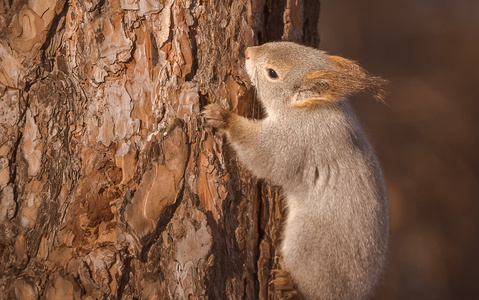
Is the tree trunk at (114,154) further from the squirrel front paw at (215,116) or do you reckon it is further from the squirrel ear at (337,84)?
the squirrel ear at (337,84)

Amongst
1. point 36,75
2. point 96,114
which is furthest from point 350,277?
point 36,75

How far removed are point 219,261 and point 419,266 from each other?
3.31 meters

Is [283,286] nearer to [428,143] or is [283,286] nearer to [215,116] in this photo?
[215,116]

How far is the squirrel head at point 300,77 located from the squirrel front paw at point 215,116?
287 mm

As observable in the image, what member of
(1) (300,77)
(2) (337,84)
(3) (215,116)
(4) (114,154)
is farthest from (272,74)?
(4) (114,154)

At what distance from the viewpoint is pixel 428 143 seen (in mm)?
4883

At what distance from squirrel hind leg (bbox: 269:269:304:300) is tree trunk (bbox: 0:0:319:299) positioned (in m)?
0.19

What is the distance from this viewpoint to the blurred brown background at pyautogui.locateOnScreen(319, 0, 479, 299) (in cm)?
482

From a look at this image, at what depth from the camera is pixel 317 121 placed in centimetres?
250

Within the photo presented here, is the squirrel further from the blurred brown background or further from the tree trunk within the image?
the blurred brown background

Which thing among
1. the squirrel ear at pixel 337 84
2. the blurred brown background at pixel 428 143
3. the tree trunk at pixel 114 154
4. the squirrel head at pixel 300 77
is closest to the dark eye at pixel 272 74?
the squirrel head at pixel 300 77

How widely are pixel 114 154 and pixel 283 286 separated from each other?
1.02m

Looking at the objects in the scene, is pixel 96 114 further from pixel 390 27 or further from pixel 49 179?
pixel 390 27

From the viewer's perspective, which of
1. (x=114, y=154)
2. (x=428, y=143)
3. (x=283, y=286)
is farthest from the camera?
(x=428, y=143)
